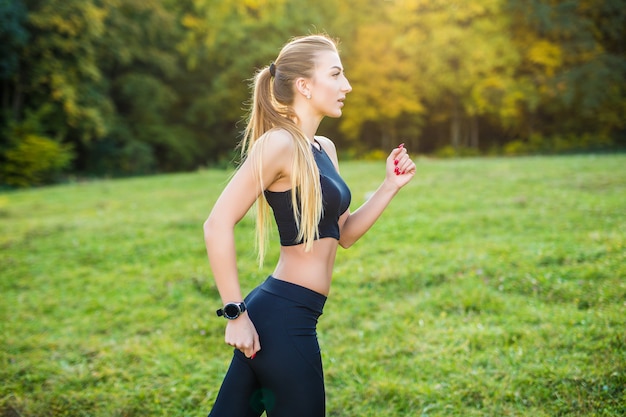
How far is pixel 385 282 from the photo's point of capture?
267 inches

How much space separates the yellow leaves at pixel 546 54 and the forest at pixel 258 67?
11 centimetres

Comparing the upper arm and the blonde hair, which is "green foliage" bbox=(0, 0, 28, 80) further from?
the upper arm

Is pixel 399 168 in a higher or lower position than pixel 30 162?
higher

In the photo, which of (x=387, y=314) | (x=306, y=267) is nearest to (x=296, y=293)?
(x=306, y=267)

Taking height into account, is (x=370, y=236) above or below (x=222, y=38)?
below

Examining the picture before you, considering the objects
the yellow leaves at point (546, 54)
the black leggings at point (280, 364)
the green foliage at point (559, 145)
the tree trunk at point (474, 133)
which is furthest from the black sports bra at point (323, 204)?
the tree trunk at point (474, 133)

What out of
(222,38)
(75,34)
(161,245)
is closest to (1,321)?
(161,245)

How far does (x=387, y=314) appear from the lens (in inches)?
231

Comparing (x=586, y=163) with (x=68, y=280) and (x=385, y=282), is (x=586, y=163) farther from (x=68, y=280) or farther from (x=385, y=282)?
(x=68, y=280)

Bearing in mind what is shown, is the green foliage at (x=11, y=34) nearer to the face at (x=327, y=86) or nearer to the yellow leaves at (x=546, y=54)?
the yellow leaves at (x=546, y=54)

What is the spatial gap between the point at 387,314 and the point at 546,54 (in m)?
27.2

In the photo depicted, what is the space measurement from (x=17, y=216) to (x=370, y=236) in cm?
852

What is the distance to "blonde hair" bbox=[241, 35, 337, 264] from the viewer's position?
7.81ft

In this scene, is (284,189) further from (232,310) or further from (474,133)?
(474,133)
